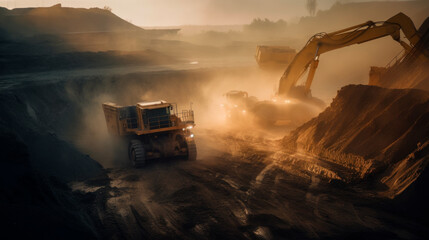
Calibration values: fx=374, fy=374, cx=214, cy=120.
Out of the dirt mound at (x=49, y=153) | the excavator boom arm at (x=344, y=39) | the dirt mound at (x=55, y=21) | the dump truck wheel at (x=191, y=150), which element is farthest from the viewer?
the dirt mound at (x=55, y=21)

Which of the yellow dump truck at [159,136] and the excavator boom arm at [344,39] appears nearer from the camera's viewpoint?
the yellow dump truck at [159,136]

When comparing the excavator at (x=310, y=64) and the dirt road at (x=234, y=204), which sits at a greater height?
the excavator at (x=310, y=64)

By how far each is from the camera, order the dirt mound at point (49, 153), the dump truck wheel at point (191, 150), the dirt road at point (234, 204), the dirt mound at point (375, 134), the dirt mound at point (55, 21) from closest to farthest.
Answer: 1. the dirt road at point (234, 204)
2. the dirt mound at point (375, 134)
3. the dirt mound at point (49, 153)
4. the dump truck wheel at point (191, 150)
5. the dirt mound at point (55, 21)

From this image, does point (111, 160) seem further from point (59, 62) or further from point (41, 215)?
point (59, 62)

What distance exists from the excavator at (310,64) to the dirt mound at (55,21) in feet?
170

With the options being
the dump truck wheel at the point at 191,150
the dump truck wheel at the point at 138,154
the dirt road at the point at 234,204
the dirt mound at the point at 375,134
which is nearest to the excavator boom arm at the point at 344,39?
the dirt mound at the point at 375,134

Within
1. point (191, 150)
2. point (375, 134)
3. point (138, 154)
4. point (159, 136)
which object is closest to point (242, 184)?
point (191, 150)

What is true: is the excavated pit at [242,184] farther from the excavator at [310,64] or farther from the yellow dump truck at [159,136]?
the excavator at [310,64]

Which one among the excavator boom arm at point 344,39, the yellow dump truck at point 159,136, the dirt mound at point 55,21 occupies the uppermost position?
the dirt mound at point 55,21

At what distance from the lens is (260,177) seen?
46.0ft

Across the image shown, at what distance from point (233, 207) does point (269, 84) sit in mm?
24087

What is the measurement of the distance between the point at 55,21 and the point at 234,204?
2661 inches

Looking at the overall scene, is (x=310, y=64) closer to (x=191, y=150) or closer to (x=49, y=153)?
(x=191, y=150)

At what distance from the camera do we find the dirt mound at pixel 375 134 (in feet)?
40.0
